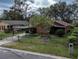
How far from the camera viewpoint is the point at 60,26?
5.59 feet

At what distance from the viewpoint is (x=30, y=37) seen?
5.86 feet

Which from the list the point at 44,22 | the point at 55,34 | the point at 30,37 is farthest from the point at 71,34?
the point at 30,37

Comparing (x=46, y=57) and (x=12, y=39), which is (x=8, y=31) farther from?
(x=46, y=57)

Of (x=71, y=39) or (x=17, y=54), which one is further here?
(x=17, y=54)

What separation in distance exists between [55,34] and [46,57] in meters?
0.25

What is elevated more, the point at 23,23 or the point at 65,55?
the point at 23,23

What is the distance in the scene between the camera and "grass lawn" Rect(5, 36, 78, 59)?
1.70 m

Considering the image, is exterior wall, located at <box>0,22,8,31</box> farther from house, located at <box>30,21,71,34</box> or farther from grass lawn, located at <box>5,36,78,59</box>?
house, located at <box>30,21,71,34</box>

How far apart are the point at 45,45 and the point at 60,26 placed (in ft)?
0.82

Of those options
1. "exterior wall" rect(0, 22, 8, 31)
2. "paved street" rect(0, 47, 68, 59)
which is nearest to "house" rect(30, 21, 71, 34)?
"paved street" rect(0, 47, 68, 59)

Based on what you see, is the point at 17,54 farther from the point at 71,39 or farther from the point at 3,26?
the point at 71,39

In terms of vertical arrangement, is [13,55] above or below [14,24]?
below

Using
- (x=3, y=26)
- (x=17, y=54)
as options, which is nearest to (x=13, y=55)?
(x=17, y=54)

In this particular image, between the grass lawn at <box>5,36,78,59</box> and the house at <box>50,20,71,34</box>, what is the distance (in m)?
0.08
